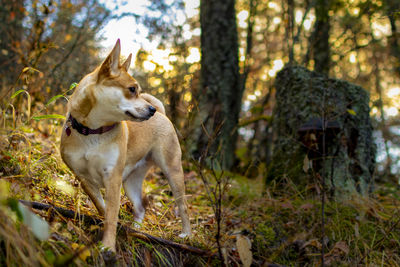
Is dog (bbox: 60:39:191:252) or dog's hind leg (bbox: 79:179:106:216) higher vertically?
dog (bbox: 60:39:191:252)

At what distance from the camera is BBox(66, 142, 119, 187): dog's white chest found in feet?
7.62

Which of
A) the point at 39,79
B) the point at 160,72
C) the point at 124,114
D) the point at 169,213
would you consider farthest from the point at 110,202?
the point at 160,72

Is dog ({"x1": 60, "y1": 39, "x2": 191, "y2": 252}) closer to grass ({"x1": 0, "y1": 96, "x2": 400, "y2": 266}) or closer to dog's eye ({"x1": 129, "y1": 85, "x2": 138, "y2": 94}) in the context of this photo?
dog's eye ({"x1": 129, "y1": 85, "x2": 138, "y2": 94})

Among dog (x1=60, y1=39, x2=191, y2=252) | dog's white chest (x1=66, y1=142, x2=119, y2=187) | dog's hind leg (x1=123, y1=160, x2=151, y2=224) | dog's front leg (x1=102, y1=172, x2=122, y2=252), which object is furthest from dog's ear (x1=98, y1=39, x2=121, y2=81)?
dog's hind leg (x1=123, y1=160, x2=151, y2=224)

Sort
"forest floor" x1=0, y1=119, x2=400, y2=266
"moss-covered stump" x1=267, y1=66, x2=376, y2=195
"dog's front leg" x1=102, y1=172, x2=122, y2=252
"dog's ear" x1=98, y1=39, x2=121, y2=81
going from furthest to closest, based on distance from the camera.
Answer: "moss-covered stump" x1=267, y1=66, x2=376, y2=195 < "dog's ear" x1=98, y1=39, x2=121, y2=81 < "dog's front leg" x1=102, y1=172, x2=122, y2=252 < "forest floor" x1=0, y1=119, x2=400, y2=266

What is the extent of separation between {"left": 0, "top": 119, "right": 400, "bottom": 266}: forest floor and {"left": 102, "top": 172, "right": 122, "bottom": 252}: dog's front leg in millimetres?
104

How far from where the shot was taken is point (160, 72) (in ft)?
18.5

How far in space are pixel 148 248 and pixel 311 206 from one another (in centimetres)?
202

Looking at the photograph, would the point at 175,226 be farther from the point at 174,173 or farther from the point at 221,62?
the point at 221,62

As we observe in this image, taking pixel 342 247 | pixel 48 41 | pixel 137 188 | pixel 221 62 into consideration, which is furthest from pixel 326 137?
pixel 48 41

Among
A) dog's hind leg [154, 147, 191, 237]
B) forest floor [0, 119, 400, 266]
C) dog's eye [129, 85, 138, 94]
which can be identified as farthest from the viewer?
dog's hind leg [154, 147, 191, 237]

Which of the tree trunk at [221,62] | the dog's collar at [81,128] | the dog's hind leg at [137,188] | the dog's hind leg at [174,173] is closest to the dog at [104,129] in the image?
the dog's collar at [81,128]

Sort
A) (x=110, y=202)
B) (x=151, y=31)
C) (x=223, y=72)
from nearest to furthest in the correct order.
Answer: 1. (x=110, y=202)
2. (x=151, y=31)
3. (x=223, y=72)

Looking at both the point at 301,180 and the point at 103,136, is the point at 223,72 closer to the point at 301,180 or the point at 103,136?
the point at 301,180
